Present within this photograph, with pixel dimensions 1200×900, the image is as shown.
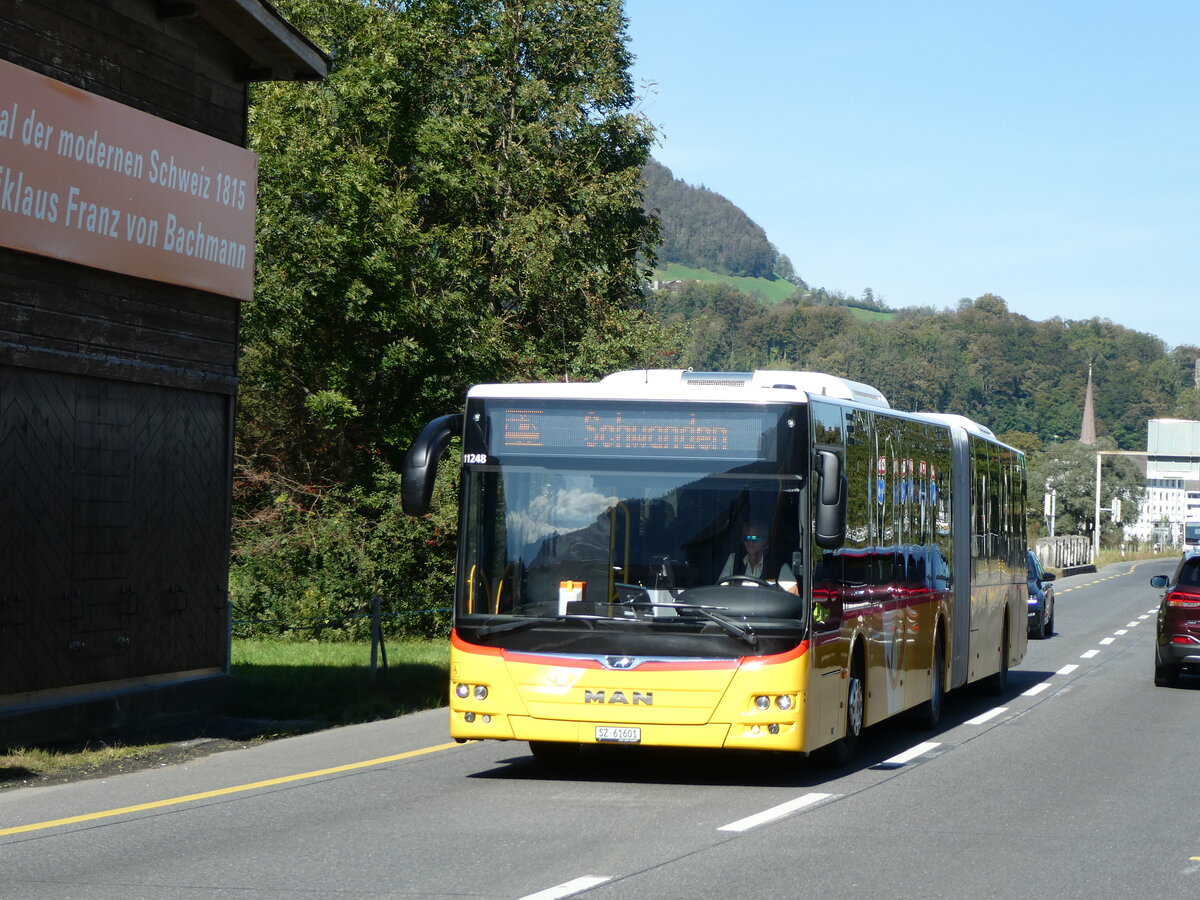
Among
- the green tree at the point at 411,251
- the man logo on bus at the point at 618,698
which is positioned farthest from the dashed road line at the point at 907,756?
the green tree at the point at 411,251

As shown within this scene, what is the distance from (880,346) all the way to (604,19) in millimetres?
140520

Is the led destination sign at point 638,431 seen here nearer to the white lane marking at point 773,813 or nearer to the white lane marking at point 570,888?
the white lane marking at point 773,813

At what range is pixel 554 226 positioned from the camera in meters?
31.9

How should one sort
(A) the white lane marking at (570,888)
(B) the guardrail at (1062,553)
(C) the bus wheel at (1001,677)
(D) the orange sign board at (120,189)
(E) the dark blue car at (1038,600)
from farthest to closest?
(B) the guardrail at (1062,553), (E) the dark blue car at (1038,600), (C) the bus wheel at (1001,677), (D) the orange sign board at (120,189), (A) the white lane marking at (570,888)

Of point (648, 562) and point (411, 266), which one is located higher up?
point (411, 266)

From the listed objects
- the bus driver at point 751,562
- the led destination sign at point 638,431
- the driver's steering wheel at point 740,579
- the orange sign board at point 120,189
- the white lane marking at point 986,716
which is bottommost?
the white lane marking at point 986,716

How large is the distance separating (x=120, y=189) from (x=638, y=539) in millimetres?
6342

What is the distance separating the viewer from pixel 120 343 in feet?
46.9

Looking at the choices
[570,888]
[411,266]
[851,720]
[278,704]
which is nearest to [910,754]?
[851,720]

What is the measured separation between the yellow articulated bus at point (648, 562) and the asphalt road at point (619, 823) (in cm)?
59

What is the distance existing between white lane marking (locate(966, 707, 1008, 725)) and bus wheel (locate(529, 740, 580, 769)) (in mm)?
5258

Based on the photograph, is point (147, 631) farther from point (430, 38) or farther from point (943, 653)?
point (430, 38)

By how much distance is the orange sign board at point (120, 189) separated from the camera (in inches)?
512

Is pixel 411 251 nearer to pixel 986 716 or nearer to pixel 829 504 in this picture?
pixel 986 716
